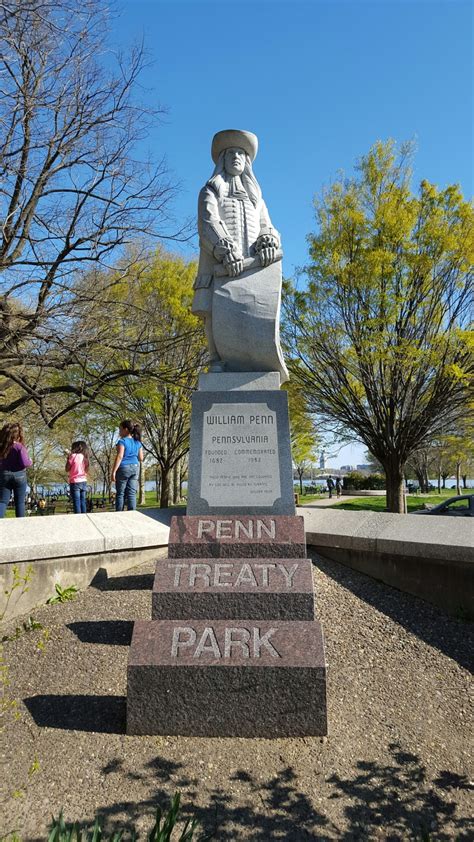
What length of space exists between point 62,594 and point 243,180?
4967 mm

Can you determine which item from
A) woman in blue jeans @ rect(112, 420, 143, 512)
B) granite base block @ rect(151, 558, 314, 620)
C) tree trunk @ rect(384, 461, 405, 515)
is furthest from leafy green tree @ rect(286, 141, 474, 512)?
granite base block @ rect(151, 558, 314, 620)

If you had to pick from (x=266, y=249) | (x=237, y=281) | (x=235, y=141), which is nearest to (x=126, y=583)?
(x=237, y=281)

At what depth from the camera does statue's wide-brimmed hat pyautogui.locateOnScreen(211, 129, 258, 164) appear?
629cm

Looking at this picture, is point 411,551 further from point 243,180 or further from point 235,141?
point 235,141

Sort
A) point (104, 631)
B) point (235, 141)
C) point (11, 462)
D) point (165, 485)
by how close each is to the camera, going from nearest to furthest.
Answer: point (104, 631), point (235, 141), point (11, 462), point (165, 485)

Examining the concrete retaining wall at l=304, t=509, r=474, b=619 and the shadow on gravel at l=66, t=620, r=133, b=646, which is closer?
the shadow on gravel at l=66, t=620, r=133, b=646

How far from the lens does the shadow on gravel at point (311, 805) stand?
248 centimetres

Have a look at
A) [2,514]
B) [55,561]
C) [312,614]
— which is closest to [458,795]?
[312,614]

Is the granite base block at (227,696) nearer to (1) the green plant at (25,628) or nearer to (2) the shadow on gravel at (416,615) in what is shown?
(1) the green plant at (25,628)

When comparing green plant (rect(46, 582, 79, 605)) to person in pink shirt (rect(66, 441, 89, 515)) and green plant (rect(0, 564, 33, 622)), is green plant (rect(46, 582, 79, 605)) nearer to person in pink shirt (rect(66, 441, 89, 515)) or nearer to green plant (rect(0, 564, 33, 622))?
green plant (rect(0, 564, 33, 622))

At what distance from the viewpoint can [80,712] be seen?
3.35 metres

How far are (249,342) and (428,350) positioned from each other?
25.9 ft

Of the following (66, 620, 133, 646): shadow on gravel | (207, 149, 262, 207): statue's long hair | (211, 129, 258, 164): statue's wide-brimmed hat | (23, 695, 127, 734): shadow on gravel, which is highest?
(211, 129, 258, 164): statue's wide-brimmed hat

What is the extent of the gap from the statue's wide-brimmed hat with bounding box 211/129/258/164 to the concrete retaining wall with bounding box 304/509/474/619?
15.3 ft
